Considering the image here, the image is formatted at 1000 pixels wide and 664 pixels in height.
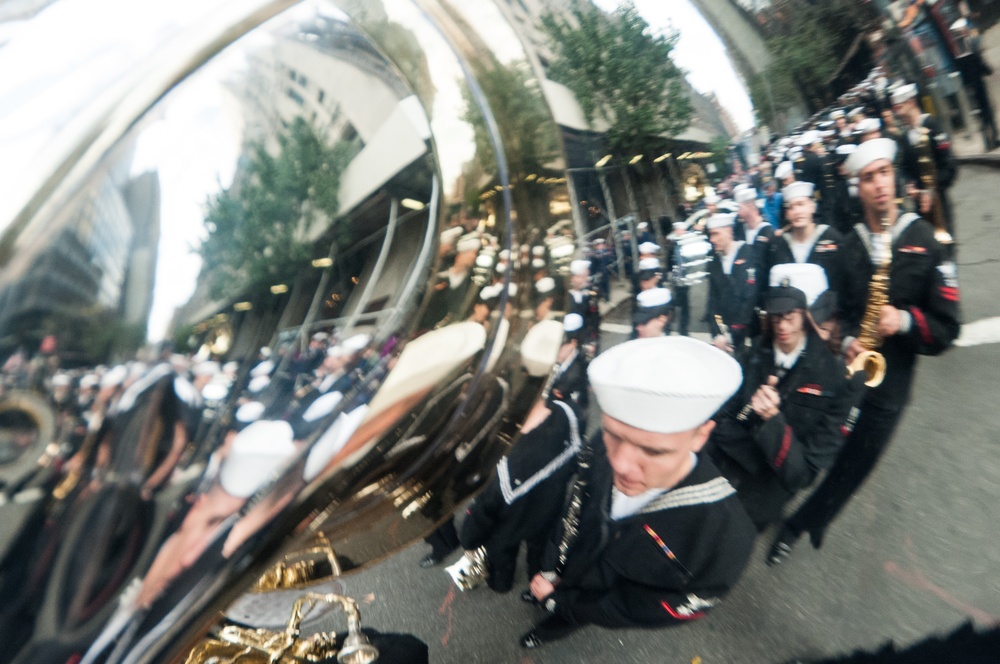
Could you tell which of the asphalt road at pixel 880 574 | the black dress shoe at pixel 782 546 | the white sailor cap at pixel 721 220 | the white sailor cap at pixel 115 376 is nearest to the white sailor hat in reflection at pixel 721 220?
the white sailor cap at pixel 721 220

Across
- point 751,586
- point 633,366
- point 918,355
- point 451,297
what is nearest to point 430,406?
point 451,297

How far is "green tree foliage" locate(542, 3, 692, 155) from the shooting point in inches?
35.2

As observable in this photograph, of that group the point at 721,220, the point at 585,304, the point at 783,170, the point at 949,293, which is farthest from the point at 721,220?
the point at 949,293

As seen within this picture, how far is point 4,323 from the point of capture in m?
0.73

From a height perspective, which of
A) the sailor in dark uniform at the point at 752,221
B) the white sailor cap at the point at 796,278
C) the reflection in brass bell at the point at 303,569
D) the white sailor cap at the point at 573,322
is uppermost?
the sailor in dark uniform at the point at 752,221

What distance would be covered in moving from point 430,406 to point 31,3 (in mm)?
791

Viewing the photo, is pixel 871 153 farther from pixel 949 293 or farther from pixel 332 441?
pixel 332 441

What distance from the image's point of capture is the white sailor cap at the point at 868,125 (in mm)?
973

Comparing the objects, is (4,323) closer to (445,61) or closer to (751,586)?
(445,61)

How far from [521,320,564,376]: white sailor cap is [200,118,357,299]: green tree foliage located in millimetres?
314

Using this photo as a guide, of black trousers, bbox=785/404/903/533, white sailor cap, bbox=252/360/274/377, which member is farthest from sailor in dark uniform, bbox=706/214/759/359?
white sailor cap, bbox=252/360/274/377

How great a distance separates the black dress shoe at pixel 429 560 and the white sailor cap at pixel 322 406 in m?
0.39

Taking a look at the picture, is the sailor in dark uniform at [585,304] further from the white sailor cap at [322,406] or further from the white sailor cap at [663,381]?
the white sailor cap at [322,406]

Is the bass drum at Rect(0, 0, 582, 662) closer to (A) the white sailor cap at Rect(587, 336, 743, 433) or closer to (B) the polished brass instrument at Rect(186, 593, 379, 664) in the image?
(A) the white sailor cap at Rect(587, 336, 743, 433)
